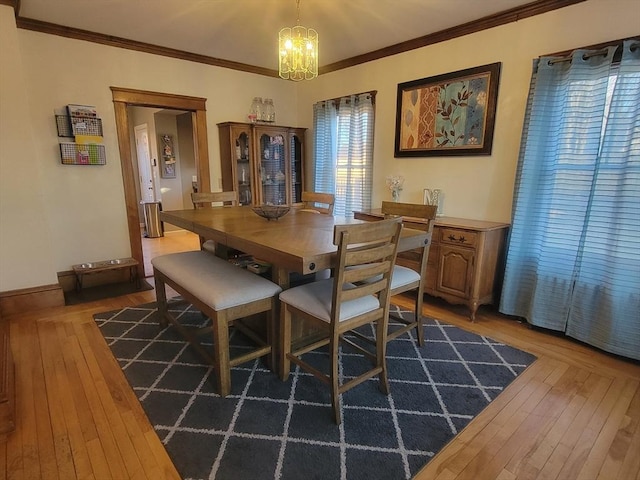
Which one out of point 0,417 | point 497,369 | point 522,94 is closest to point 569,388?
point 497,369

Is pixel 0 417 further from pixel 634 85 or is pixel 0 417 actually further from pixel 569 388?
pixel 634 85

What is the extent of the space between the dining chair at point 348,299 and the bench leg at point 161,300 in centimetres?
118

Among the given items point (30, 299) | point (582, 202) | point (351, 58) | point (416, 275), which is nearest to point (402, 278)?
point (416, 275)

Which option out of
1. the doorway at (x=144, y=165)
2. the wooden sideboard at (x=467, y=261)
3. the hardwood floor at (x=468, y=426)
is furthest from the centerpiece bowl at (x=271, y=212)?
the doorway at (x=144, y=165)

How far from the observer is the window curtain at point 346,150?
398 cm

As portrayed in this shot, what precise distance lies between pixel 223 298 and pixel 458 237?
6.50 ft

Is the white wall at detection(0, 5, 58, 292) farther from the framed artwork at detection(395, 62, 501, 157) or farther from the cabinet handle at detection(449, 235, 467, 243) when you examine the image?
the cabinet handle at detection(449, 235, 467, 243)

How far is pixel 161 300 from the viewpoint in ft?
8.66

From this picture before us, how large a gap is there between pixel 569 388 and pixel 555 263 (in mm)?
933

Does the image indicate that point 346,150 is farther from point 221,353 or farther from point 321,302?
point 221,353

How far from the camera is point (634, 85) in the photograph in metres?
2.15

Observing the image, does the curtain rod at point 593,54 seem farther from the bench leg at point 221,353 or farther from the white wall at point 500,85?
the bench leg at point 221,353

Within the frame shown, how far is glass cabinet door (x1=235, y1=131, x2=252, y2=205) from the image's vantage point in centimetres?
428

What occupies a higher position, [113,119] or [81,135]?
[113,119]
